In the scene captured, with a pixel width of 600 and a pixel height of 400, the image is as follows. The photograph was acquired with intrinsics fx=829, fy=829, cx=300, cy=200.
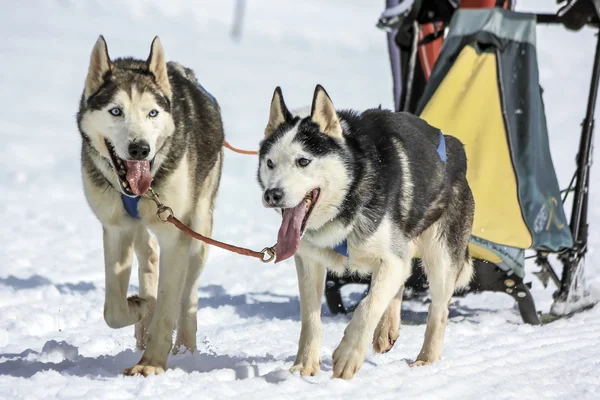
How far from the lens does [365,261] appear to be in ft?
10.1

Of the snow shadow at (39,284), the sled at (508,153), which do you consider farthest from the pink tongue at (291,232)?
the snow shadow at (39,284)

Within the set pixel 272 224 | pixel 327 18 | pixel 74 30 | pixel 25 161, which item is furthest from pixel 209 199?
pixel 327 18

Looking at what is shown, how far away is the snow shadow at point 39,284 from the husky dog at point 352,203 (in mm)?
2174

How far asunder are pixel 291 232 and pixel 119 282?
769 millimetres

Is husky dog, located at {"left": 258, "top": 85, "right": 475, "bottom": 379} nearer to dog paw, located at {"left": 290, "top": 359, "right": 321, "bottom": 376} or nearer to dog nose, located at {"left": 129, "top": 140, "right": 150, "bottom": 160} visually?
dog paw, located at {"left": 290, "top": 359, "right": 321, "bottom": 376}

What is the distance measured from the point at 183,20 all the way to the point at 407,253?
18933 millimetres

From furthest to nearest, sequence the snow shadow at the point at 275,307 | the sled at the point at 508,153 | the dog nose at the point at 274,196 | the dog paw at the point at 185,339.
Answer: the snow shadow at the point at 275,307
the sled at the point at 508,153
the dog paw at the point at 185,339
the dog nose at the point at 274,196

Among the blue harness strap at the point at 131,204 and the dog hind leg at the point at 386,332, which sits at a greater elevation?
the blue harness strap at the point at 131,204

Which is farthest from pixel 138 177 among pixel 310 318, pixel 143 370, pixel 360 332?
pixel 360 332

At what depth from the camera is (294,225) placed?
2896 mm

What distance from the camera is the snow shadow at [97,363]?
293 centimetres

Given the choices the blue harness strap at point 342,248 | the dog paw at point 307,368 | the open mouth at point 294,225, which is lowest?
the dog paw at point 307,368

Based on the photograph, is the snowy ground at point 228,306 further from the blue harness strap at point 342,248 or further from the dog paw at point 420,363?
the blue harness strap at point 342,248

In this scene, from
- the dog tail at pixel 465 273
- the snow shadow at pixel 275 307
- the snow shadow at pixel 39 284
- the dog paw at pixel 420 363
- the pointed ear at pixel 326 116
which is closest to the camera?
the pointed ear at pixel 326 116
